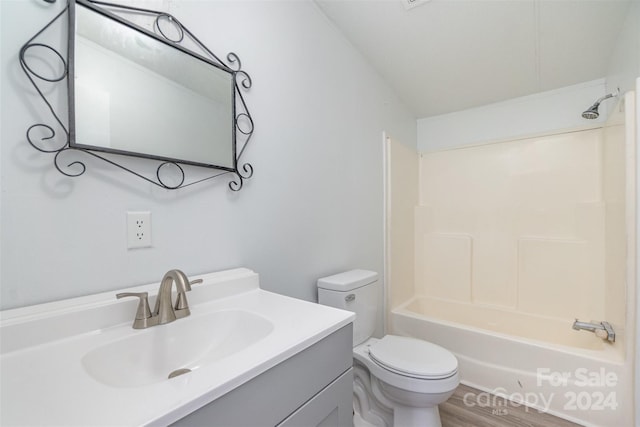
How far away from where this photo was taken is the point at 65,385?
0.48 meters

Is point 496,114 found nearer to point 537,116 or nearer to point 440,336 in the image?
point 537,116

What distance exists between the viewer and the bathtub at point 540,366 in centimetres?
151

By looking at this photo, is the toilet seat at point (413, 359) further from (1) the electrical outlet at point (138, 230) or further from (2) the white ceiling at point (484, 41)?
(2) the white ceiling at point (484, 41)

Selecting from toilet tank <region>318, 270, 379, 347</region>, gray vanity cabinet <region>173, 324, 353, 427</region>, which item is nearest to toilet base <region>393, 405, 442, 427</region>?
toilet tank <region>318, 270, 379, 347</region>

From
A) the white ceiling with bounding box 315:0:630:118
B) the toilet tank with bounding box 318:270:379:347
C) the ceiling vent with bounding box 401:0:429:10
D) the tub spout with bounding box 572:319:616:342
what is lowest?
the tub spout with bounding box 572:319:616:342

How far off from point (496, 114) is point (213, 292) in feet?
8.97

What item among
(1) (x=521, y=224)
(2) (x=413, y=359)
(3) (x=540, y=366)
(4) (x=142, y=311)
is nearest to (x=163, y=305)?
(4) (x=142, y=311)

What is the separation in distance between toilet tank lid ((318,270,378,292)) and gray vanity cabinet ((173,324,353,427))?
1.97ft

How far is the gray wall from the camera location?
0.64 meters

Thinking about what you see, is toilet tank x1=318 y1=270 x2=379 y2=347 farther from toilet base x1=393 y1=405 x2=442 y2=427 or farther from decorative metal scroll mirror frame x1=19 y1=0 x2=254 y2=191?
decorative metal scroll mirror frame x1=19 y1=0 x2=254 y2=191

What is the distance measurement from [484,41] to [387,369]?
2.00m

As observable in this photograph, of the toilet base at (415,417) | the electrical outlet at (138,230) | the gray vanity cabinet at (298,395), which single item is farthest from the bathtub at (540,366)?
the electrical outlet at (138,230)

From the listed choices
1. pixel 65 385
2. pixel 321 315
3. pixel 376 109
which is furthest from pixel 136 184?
pixel 376 109

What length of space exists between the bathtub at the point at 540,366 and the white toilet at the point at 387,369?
646 mm
